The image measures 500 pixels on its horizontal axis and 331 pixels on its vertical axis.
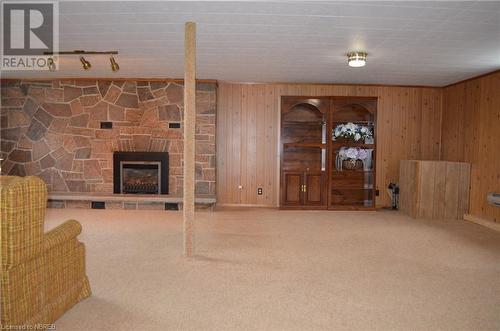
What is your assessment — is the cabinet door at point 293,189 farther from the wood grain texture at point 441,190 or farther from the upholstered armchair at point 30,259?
the upholstered armchair at point 30,259

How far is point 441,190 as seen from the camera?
18.5ft

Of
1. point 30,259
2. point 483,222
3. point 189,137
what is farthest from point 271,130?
point 30,259

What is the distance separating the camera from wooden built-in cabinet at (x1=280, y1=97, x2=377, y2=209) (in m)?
6.28

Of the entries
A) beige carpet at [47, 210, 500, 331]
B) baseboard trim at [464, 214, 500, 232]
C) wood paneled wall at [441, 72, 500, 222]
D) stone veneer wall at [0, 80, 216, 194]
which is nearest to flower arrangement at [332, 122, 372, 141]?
wood paneled wall at [441, 72, 500, 222]

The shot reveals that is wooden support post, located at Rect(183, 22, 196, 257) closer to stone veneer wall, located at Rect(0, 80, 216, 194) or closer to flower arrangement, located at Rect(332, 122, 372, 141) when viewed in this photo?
stone veneer wall, located at Rect(0, 80, 216, 194)

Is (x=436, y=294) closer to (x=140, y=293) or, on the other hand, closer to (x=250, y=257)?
(x=250, y=257)

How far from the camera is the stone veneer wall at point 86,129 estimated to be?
629 cm

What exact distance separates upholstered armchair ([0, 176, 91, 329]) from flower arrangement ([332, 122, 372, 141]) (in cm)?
504

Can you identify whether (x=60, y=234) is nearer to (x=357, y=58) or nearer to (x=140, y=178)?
(x=357, y=58)

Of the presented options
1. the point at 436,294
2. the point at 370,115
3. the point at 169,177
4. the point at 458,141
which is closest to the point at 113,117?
the point at 169,177

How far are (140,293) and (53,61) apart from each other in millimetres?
3736

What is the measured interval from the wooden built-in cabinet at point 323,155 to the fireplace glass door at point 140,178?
225 centimetres

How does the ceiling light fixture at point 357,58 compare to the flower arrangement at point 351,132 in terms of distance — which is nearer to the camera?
the ceiling light fixture at point 357,58

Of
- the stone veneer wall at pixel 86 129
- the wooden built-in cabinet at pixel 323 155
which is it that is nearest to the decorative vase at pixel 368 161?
the wooden built-in cabinet at pixel 323 155
